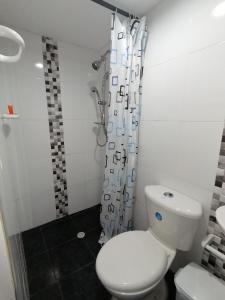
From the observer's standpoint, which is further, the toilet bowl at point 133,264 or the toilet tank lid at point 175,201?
the toilet tank lid at point 175,201

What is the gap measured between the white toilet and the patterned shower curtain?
1.22 feet

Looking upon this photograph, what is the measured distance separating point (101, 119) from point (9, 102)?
974 millimetres

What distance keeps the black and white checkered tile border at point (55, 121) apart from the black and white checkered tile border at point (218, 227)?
151cm

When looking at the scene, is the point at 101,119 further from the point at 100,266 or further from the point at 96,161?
the point at 100,266

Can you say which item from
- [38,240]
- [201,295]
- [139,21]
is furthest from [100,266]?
[139,21]

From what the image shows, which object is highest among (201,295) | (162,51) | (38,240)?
(162,51)

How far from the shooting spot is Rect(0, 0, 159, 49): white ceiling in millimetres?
1118

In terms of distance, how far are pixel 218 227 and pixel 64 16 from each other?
1916 mm

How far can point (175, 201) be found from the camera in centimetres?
101

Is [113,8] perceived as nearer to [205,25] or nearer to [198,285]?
[205,25]

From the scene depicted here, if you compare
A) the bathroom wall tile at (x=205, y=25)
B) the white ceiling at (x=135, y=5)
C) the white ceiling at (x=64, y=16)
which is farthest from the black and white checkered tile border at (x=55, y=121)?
the bathroom wall tile at (x=205, y=25)

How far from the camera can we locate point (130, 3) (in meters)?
1.13

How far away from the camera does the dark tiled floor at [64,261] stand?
1.16 m

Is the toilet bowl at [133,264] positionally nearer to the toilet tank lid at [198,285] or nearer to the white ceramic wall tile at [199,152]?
the toilet tank lid at [198,285]
